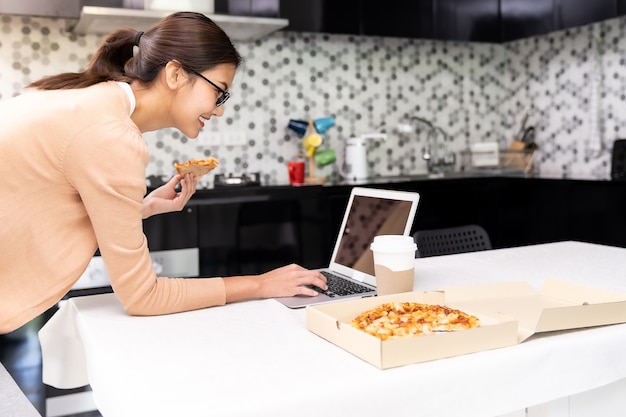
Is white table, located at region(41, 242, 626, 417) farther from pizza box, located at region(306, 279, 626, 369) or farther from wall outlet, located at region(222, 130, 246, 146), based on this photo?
wall outlet, located at region(222, 130, 246, 146)

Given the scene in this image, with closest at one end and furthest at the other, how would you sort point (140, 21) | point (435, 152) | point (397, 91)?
point (140, 21) < point (397, 91) < point (435, 152)

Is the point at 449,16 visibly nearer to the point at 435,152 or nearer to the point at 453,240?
the point at 435,152

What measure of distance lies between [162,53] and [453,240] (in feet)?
4.98

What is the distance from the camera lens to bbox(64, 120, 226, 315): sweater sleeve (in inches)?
55.9

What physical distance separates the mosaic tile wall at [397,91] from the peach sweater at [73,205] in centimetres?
245

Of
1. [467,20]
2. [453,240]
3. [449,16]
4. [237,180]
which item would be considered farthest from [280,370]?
[467,20]

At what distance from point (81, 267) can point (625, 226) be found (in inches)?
117

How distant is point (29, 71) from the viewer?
3770 millimetres

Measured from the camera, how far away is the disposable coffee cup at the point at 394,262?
5.18 feet

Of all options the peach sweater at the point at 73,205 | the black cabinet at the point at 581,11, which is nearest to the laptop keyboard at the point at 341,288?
the peach sweater at the point at 73,205

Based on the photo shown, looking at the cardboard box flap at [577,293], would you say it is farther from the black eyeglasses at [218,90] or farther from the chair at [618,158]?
the chair at [618,158]

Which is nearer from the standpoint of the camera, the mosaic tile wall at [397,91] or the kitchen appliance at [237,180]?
the kitchen appliance at [237,180]

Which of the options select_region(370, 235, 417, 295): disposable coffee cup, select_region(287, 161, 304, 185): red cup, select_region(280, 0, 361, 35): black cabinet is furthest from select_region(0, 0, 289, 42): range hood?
select_region(370, 235, 417, 295): disposable coffee cup

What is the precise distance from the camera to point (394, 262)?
158cm
